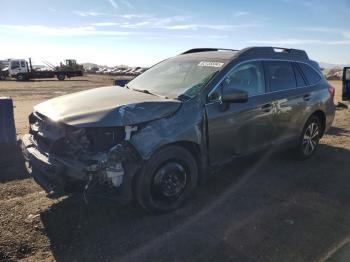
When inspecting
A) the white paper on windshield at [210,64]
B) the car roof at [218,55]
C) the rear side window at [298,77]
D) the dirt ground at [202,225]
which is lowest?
the dirt ground at [202,225]

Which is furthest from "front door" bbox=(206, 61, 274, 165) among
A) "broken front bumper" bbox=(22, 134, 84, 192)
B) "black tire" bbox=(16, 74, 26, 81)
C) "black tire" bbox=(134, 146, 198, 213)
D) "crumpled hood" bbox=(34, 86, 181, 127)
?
"black tire" bbox=(16, 74, 26, 81)

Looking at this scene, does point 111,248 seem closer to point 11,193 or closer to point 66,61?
point 11,193

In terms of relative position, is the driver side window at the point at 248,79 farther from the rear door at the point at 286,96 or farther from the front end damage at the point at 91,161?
the front end damage at the point at 91,161

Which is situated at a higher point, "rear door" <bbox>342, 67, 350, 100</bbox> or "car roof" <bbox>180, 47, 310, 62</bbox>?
"car roof" <bbox>180, 47, 310, 62</bbox>

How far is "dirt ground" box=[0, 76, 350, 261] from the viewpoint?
374 cm

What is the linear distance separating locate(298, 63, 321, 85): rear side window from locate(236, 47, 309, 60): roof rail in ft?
0.57

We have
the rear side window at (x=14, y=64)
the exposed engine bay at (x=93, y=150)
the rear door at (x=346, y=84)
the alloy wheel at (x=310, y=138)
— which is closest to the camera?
the exposed engine bay at (x=93, y=150)

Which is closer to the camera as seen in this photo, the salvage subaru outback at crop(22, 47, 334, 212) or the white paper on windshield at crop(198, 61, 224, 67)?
the salvage subaru outback at crop(22, 47, 334, 212)

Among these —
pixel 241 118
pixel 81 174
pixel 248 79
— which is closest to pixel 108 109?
pixel 81 174

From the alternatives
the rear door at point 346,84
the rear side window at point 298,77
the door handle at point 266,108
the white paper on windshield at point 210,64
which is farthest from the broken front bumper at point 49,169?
the rear door at point 346,84

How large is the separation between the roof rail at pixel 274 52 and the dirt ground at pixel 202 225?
1.53 m

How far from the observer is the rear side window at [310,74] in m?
6.58

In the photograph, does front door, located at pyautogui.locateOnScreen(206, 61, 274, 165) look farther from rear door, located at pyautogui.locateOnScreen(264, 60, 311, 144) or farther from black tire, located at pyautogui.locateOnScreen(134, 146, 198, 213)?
black tire, located at pyautogui.locateOnScreen(134, 146, 198, 213)

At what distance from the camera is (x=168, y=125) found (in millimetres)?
4293
